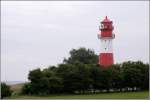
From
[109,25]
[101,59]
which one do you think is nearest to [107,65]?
[101,59]

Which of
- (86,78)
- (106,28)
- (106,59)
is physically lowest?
(86,78)

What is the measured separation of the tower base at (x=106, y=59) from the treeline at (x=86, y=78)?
7.92 feet

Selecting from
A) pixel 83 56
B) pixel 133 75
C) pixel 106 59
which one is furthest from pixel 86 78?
pixel 83 56

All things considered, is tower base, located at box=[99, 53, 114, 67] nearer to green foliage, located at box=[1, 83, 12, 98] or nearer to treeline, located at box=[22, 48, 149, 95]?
treeline, located at box=[22, 48, 149, 95]

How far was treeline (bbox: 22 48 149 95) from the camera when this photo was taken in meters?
53.2

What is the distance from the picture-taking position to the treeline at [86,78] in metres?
53.2

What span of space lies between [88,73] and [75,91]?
2901 mm

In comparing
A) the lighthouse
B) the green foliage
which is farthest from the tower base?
the green foliage

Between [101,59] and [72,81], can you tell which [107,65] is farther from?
[72,81]

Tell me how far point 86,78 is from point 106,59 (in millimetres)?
11334

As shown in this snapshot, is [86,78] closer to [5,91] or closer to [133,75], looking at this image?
[133,75]

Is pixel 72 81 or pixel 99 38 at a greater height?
pixel 99 38

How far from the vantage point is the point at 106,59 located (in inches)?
2643

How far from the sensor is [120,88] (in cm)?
6178
